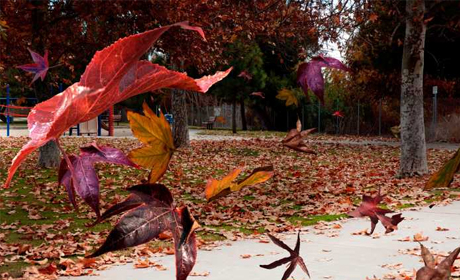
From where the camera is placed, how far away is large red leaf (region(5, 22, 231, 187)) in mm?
419

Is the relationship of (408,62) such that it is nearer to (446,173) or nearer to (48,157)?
(48,157)

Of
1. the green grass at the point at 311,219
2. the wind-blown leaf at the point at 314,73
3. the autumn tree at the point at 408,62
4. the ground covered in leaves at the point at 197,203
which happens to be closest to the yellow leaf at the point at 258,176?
the wind-blown leaf at the point at 314,73

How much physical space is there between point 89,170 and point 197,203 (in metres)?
8.87

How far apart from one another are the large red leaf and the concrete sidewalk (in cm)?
460

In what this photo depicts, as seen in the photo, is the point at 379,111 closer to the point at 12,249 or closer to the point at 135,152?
the point at 12,249

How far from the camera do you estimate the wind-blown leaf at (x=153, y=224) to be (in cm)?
50

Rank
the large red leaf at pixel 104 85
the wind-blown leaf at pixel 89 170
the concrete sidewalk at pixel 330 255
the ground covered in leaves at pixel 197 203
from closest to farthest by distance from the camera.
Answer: the large red leaf at pixel 104 85 → the wind-blown leaf at pixel 89 170 → the concrete sidewalk at pixel 330 255 → the ground covered in leaves at pixel 197 203

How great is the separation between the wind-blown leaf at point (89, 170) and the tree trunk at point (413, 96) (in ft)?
39.2

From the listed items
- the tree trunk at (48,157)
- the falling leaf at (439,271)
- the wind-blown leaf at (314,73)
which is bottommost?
the tree trunk at (48,157)

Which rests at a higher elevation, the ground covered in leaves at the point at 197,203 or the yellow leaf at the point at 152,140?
the yellow leaf at the point at 152,140

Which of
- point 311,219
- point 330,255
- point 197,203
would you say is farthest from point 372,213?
point 197,203

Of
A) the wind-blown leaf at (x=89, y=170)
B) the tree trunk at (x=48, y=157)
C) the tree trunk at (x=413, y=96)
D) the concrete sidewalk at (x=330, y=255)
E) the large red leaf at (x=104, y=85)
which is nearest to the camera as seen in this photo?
the large red leaf at (x=104, y=85)

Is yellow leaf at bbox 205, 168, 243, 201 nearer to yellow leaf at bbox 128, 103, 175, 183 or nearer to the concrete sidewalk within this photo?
yellow leaf at bbox 128, 103, 175, 183

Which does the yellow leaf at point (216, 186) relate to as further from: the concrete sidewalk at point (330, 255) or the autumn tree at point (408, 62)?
the autumn tree at point (408, 62)
